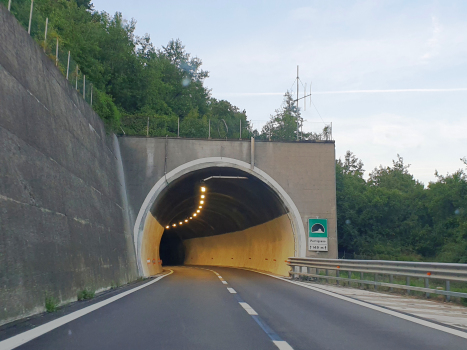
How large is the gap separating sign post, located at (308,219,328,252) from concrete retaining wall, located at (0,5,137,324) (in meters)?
11.1

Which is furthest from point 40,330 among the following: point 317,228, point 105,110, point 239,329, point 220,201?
point 220,201

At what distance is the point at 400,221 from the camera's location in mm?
57469

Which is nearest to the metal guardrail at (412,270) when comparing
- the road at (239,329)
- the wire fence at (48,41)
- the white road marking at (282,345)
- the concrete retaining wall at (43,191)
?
the road at (239,329)

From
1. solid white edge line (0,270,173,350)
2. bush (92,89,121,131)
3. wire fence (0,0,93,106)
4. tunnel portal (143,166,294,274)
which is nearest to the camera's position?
solid white edge line (0,270,173,350)

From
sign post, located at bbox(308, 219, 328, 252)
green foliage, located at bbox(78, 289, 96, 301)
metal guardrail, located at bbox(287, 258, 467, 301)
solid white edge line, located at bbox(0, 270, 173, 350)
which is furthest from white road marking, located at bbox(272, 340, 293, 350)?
sign post, located at bbox(308, 219, 328, 252)

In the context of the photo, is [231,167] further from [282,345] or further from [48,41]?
[282,345]

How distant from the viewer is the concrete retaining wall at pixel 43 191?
8.55 metres

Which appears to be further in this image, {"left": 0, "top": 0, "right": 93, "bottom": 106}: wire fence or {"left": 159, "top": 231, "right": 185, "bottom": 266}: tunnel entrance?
{"left": 159, "top": 231, "right": 185, "bottom": 266}: tunnel entrance

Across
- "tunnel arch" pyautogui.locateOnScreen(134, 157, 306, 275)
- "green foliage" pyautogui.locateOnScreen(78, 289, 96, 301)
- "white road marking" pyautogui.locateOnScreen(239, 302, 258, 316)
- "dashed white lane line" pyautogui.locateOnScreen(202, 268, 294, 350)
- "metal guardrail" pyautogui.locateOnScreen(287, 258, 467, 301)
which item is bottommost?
"dashed white lane line" pyautogui.locateOnScreen(202, 268, 294, 350)

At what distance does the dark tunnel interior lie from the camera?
27.9m

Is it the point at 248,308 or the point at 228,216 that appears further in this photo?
the point at 228,216

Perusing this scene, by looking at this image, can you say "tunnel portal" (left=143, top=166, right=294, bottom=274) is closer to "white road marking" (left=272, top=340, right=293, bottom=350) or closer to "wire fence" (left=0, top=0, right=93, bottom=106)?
"wire fence" (left=0, top=0, right=93, bottom=106)

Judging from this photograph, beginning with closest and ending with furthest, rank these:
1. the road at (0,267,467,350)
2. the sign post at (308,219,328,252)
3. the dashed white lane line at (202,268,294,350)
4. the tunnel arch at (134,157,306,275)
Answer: the dashed white lane line at (202,268,294,350), the road at (0,267,467,350), the tunnel arch at (134,157,306,275), the sign post at (308,219,328,252)

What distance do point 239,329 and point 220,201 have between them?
30.5 metres
